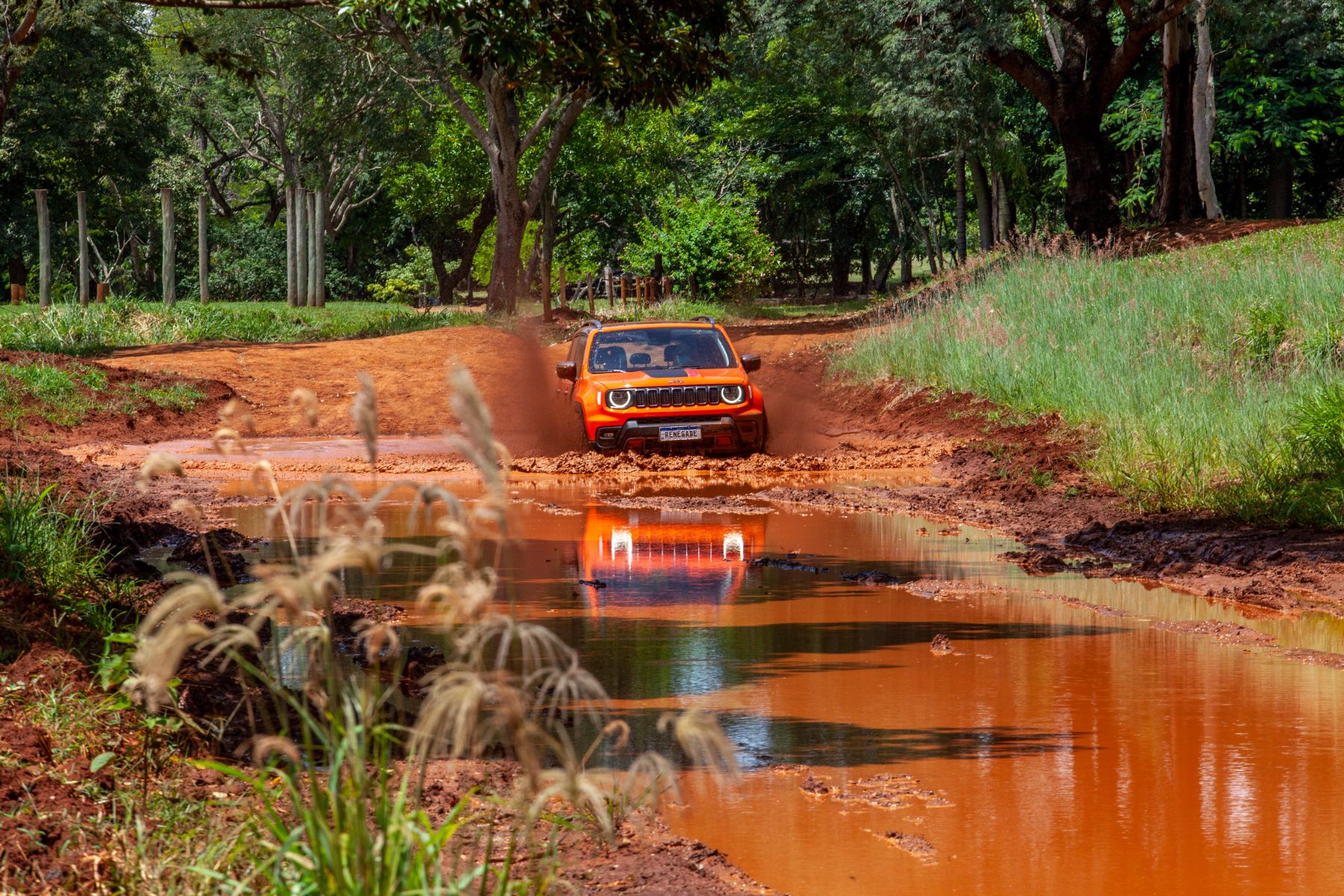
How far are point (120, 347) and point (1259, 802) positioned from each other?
2576 cm

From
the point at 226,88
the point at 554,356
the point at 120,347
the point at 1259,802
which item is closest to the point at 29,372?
the point at 120,347

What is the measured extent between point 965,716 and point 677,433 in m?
10.3

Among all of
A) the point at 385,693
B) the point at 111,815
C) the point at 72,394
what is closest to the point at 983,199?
the point at 72,394

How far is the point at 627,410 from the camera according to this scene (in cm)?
1664

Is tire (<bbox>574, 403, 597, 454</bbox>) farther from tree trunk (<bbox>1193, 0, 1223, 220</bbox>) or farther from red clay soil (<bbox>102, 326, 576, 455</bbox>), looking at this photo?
tree trunk (<bbox>1193, 0, 1223, 220</bbox>)

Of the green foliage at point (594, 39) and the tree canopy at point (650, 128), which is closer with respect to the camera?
the green foliage at point (594, 39)

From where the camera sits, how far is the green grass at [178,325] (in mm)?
27234

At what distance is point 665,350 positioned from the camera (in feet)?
57.3

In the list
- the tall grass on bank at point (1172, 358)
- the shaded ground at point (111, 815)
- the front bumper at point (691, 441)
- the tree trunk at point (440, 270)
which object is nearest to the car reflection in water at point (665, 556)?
the front bumper at point (691, 441)

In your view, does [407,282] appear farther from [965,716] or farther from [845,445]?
[965,716]

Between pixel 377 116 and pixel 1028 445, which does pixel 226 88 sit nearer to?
pixel 377 116

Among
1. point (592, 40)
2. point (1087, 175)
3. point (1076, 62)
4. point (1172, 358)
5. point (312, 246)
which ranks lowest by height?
point (1172, 358)

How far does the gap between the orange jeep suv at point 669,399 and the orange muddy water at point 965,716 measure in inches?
209

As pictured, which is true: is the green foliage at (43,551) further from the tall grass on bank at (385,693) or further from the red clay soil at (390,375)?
the red clay soil at (390,375)
